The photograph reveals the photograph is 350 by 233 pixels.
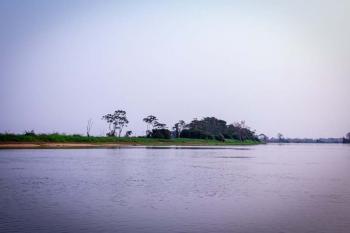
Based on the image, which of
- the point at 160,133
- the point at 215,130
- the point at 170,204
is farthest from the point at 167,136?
the point at 170,204

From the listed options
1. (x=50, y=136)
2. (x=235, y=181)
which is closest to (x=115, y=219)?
(x=235, y=181)

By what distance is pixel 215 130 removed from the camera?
511 ft

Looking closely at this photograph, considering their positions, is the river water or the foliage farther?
the foliage

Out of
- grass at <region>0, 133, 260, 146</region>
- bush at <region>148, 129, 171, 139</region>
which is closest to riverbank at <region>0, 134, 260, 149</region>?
grass at <region>0, 133, 260, 146</region>

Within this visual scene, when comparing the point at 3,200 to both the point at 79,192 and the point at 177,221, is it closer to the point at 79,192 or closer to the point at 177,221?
the point at 79,192

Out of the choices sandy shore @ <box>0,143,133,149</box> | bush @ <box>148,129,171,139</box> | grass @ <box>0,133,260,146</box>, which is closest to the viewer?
sandy shore @ <box>0,143,133,149</box>

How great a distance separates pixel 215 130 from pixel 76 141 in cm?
7669

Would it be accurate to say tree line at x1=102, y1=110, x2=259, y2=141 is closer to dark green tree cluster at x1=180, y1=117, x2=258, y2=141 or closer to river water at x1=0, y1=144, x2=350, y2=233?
dark green tree cluster at x1=180, y1=117, x2=258, y2=141

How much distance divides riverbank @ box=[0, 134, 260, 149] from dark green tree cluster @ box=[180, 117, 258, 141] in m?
7.91

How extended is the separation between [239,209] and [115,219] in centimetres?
539

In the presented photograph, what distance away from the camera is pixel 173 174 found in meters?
32.1

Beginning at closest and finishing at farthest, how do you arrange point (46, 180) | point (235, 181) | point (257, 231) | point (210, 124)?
point (257, 231), point (46, 180), point (235, 181), point (210, 124)

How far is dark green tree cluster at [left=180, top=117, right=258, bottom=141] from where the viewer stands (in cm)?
12912

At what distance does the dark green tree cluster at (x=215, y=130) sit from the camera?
424 ft
